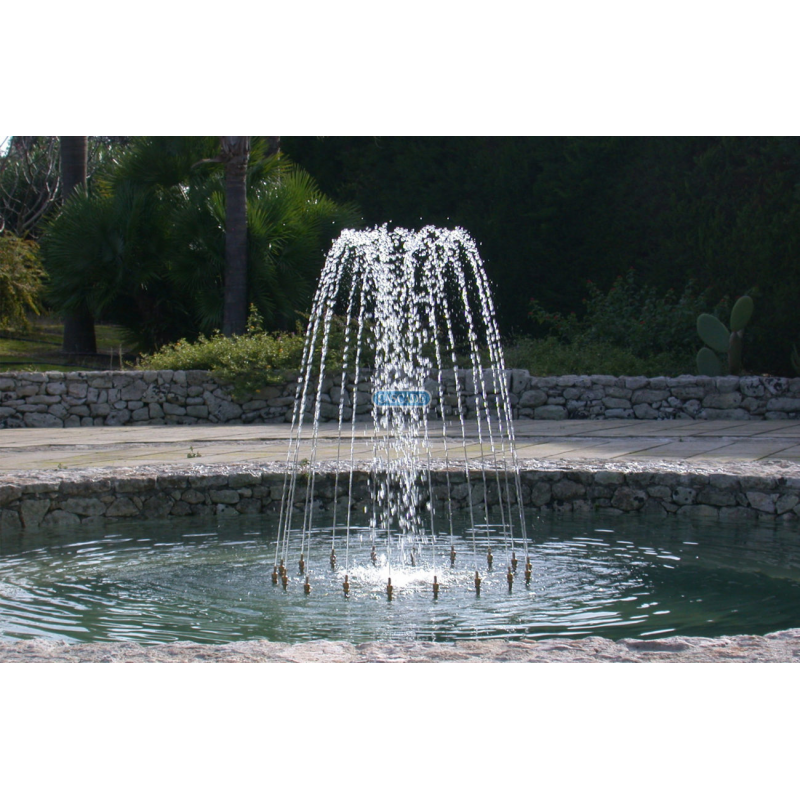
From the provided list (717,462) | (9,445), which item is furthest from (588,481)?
(9,445)

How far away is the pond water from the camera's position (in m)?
4.23

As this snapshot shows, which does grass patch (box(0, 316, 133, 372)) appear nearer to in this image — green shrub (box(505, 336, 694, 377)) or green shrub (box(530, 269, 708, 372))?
green shrub (box(505, 336, 694, 377))

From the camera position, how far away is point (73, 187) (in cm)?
1616

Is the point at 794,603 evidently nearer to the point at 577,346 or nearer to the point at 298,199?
the point at 577,346

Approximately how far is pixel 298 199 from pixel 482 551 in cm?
1042

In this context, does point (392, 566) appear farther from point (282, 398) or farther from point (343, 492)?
point (282, 398)

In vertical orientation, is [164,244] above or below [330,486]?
above

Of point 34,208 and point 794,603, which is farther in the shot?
point 34,208

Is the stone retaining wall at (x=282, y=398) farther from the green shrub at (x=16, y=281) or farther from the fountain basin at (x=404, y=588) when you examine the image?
the fountain basin at (x=404, y=588)

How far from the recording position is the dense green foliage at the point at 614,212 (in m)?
13.7

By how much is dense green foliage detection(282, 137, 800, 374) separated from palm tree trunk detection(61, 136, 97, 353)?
4.98 meters

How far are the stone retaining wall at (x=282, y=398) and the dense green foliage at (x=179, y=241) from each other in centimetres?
239

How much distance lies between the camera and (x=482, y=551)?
5809 mm

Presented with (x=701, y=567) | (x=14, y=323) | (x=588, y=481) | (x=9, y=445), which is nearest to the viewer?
(x=701, y=567)
